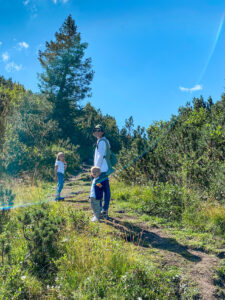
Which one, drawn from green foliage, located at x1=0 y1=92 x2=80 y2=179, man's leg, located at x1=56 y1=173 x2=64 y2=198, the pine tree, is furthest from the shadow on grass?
the pine tree

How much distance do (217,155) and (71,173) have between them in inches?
534

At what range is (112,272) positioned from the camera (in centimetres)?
292

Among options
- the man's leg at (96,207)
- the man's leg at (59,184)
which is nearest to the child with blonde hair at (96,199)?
the man's leg at (96,207)

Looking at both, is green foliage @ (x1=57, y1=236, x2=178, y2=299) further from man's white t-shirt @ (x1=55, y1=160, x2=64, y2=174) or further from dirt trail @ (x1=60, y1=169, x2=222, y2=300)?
man's white t-shirt @ (x1=55, y1=160, x2=64, y2=174)

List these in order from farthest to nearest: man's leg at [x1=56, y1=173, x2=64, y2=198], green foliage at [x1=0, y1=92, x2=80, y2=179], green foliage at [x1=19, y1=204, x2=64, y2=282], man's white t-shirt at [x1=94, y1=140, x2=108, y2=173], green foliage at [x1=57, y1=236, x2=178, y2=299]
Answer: green foliage at [x1=0, y1=92, x2=80, y2=179], man's leg at [x1=56, y1=173, x2=64, y2=198], man's white t-shirt at [x1=94, y1=140, x2=108, y2=173], green foliage at [x1=19, y1=204, x2=64, y2=282], green foliage at [x1=57, y1=236, x2=178, y2=299]

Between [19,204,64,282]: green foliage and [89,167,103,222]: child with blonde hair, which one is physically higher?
[89,167,103,222]: child with blonde hair

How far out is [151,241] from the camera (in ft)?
14.1

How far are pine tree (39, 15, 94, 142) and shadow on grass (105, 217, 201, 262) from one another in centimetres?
2300

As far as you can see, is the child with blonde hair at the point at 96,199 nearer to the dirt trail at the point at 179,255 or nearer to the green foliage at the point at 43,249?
the dirt trail at the point at 179,255

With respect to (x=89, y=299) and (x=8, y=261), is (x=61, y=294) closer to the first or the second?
(x=89, y=299)

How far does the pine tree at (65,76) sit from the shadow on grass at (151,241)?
23003 mm

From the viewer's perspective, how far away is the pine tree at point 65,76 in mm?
27219

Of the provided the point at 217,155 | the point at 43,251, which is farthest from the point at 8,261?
the point at 217,155

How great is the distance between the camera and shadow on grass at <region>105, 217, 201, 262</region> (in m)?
3.86
